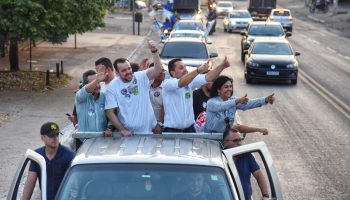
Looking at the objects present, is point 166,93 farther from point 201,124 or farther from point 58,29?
point 58,29

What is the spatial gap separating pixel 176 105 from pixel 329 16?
6696cm

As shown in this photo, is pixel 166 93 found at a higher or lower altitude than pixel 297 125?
higher

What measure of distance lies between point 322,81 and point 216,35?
24509 millimetres

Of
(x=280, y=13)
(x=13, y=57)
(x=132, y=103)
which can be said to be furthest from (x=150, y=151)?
(x=280, y=13)

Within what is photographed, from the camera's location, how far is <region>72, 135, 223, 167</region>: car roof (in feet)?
21.7

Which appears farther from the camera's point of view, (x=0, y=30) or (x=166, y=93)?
(x=0, y=30)

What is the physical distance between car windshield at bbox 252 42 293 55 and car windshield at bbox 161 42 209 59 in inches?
120

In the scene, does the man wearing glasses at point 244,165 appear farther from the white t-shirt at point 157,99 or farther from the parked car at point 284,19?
the parked car at point 284,19

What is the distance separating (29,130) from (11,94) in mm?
5677

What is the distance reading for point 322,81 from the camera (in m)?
29.4

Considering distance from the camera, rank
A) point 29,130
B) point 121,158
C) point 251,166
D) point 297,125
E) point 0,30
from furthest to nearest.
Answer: point 0,30 < point 297,125 < point 29,130 < point 251,166 < point 121,158

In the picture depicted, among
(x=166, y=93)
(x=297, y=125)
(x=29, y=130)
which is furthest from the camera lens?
(x=297, y=125)

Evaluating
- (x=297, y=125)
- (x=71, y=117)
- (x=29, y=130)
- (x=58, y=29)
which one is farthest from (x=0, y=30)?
(x=71, y=117)

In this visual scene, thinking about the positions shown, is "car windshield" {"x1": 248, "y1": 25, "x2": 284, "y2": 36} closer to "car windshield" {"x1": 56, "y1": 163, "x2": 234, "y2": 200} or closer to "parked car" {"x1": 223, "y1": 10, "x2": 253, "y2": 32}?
"parked car" {"x1": 223, "y1": 10, "x2": 253, "y2": 32}
